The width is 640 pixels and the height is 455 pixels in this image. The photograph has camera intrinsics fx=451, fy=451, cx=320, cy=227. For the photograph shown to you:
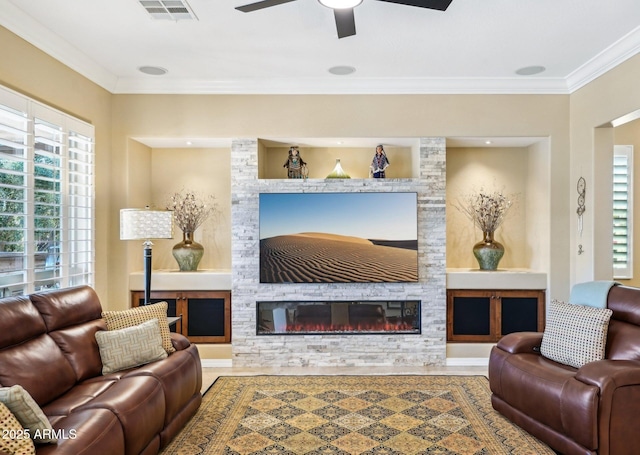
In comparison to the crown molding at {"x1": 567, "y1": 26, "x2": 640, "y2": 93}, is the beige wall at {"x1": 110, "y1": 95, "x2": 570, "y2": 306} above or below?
below

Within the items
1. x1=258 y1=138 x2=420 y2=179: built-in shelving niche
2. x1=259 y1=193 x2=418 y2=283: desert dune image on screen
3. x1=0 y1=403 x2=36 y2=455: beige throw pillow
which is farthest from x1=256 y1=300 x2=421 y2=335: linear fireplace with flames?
x1=0 y1=403 x2=36 y2=455: beige throw pillow

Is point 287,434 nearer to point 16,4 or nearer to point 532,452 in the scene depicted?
point 532,452

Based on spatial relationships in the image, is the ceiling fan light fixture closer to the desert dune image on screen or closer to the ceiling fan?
the ceiling fan

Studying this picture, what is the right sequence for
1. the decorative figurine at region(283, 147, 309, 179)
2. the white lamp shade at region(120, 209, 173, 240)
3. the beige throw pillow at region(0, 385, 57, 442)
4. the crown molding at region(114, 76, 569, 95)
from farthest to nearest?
the decorative figurine at region(283, 147, 309, 179) → the crown molding at region(114, 76, 569, 95) → the white lamp shade at region(120, 209, 173, 240) → the beige throw pillow at region(0, 385, 57, 442)

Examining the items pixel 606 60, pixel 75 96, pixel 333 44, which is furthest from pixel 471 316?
pixel 75 96

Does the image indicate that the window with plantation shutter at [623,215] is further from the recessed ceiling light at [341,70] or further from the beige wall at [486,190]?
the recessed ceiling light at [341,70]

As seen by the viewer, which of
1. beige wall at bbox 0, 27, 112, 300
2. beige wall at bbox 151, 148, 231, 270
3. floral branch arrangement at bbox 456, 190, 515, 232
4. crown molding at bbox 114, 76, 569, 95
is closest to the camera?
beige wall at bbox 0, 27, 112, 300

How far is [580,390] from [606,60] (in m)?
2.97

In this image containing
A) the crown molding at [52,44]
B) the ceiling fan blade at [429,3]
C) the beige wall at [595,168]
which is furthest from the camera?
the beige wall at [595,168]

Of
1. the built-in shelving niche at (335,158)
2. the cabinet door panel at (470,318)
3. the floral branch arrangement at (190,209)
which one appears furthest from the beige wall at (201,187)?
the cabinet door panel at (470,318)

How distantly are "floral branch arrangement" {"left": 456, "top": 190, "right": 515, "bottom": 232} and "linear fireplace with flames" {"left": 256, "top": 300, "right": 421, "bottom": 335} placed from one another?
1227 millimetres

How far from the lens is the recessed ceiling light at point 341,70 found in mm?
4301

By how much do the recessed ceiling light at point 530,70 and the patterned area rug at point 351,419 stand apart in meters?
2.98

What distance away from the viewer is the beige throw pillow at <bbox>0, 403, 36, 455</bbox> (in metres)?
1.73
